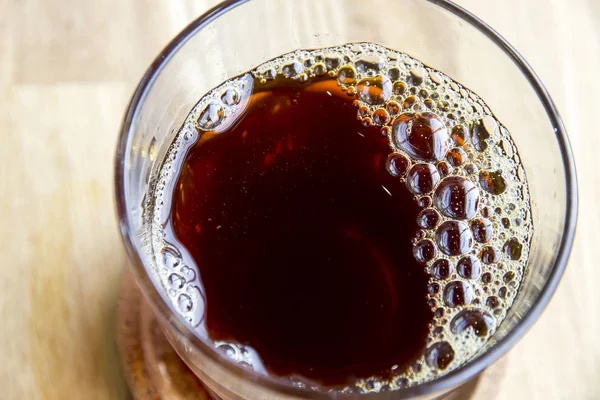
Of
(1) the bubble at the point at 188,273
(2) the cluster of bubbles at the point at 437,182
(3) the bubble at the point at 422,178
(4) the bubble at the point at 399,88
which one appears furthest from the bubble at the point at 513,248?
(1) the bubble at the point at 188,273

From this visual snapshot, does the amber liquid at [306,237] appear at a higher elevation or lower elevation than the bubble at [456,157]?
lower

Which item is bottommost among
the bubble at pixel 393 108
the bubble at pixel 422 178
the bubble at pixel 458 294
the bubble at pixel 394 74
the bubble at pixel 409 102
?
the bubble at pixel 458 294

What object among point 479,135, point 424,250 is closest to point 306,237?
point 424,250

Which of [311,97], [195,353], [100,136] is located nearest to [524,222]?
[311,97]

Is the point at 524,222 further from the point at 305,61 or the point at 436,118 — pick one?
the point at 305,61

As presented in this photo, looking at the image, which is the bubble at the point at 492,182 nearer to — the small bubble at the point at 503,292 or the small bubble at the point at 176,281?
the small bubble at the point at 503,292

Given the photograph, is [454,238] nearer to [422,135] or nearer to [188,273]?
[422,135]

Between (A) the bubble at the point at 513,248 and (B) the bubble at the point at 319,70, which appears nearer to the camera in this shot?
(A) the bubble at the point at 513,248

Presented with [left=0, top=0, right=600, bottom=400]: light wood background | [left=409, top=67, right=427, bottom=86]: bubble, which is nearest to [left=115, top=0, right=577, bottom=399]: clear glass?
[left=409, top=67, right=427, bottom=86]: bubble
